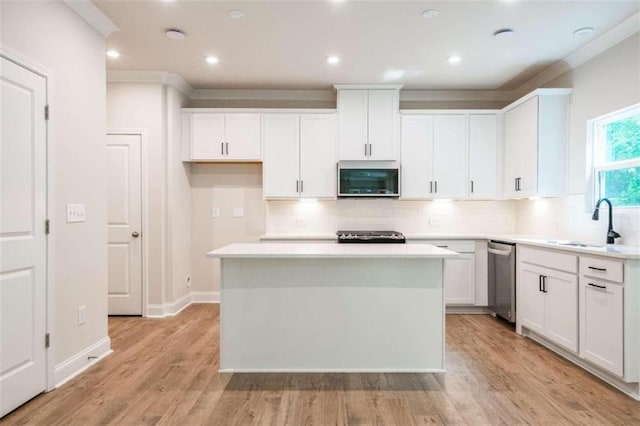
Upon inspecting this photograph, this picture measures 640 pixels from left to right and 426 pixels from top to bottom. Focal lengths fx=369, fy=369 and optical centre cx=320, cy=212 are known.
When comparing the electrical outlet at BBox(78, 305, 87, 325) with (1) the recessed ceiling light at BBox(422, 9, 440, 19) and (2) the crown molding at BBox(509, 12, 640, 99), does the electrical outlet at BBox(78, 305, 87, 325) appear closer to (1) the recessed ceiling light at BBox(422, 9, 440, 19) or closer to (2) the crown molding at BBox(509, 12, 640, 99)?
(1) the recessed ceiling light at BBox(422, 9, 440, 19)

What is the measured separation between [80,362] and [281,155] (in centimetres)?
289

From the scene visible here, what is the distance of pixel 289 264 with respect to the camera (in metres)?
2.66

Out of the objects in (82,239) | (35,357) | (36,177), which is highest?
(36,177)

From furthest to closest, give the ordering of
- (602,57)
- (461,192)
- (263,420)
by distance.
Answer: (461,192)
(602,57)
(263,420)

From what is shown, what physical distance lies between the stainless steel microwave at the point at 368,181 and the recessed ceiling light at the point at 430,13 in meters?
1.91

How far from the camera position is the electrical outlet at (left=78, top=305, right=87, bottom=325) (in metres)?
2.75

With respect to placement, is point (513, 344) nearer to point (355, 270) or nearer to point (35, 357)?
point (355, 270)

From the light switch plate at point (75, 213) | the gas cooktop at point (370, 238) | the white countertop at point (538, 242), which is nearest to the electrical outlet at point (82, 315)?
the light switch plate at point (75, 213)

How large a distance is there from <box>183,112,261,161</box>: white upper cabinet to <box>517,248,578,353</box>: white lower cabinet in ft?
10.5

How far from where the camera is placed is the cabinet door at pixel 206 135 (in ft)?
15.0

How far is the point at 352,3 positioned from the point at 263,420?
9.37 ft

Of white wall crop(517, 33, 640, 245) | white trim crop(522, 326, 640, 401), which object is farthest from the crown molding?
white trim crop(522, 326, 640, 401)

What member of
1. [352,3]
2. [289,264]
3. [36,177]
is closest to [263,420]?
[289,264]

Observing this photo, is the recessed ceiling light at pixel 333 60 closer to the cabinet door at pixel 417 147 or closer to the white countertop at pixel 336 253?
the cabinet door at pixel 417 147
